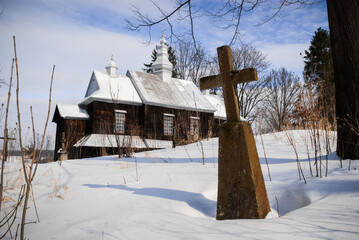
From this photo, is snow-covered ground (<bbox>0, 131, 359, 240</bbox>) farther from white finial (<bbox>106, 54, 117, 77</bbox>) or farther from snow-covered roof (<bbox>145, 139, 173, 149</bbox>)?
white finial (<bbox>106, 54, 117, 77</bbox>)

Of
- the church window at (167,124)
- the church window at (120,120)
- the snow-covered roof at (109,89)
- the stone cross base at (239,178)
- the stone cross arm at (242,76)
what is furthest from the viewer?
the church window at (167,124)

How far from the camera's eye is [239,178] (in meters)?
2.37

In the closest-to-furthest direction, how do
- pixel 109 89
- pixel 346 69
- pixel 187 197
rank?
pixel 187 197, pixel 346 69, pixel 109 89

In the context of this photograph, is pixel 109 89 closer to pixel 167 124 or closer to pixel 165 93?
pixel 165 93

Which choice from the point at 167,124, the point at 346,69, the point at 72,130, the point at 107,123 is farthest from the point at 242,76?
the point at 167,124

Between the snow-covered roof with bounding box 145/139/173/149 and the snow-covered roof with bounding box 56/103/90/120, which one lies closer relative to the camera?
the snow-covered roof with bounding box 56/103/90/120

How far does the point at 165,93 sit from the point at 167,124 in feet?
7.72

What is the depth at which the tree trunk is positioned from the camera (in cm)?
389

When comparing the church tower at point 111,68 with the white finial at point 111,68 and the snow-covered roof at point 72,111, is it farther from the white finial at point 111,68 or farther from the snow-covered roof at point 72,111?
the snow-covered roof at point 72,111

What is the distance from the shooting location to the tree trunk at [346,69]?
12.8 ft

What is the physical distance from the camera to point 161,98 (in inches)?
648

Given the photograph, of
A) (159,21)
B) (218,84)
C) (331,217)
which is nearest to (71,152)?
(159,21)

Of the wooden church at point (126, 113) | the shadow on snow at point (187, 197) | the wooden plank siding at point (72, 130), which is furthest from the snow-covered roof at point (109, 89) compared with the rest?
the shadow on snow at point (187, 197)

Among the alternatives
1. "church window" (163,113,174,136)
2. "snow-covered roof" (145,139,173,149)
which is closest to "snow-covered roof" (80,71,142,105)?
"church window" (163,113,174,136)
